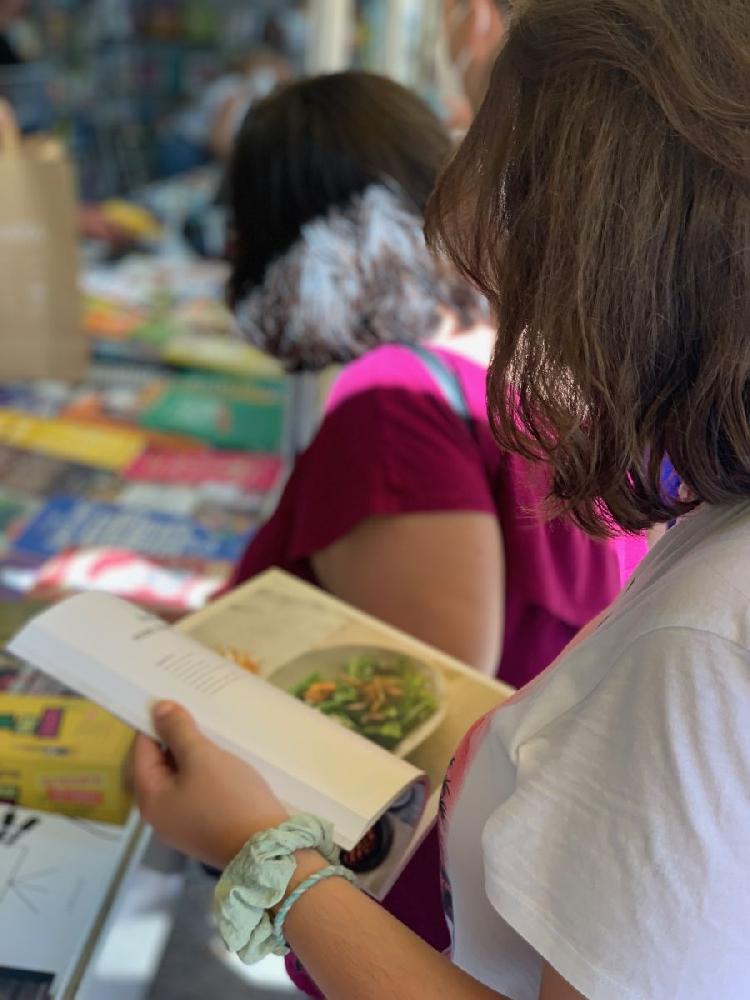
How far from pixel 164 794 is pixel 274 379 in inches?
57.1

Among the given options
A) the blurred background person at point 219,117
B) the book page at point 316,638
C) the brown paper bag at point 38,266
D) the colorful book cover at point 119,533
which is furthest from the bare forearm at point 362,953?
the blurred background person at point 219,117

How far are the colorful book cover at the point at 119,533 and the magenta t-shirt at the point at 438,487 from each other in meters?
0.51

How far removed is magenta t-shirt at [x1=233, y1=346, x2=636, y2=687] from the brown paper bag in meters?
0.99

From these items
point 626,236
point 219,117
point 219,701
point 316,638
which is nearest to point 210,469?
point 316,638

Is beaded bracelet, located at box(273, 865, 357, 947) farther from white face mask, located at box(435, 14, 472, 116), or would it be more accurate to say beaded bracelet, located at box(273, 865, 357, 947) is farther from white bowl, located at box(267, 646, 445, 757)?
white face mask, located at box(435, 14, 472, 116)

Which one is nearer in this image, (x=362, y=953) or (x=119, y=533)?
(x=362, y=953)

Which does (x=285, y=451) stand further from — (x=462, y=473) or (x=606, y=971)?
(x=606, y=971)

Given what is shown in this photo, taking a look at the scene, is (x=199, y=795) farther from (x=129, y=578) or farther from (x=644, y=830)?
(x=129, y=578)

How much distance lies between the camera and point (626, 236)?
0.40 meters

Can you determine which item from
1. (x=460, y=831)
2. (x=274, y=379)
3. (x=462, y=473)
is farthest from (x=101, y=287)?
(x=460, y=831)

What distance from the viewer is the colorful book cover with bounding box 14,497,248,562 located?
1.41 meters

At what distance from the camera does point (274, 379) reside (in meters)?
2.01

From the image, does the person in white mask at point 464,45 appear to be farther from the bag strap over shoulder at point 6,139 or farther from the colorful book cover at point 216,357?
the bag strap over shoulder at point 6,139

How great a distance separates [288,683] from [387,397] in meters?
0.29
